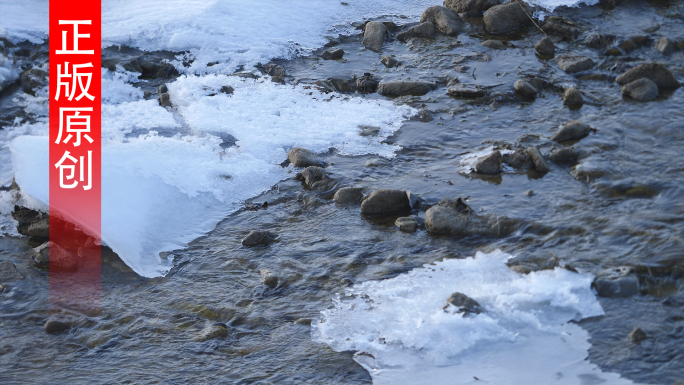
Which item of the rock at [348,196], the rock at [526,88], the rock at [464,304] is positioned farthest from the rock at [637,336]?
the rock at [526,88]

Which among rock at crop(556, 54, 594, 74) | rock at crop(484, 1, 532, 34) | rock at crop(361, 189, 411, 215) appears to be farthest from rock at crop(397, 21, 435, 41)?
rock at crop(361, 189, 411, 215)

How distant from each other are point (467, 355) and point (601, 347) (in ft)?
2.53

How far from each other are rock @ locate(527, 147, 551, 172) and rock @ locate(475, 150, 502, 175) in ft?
0.99

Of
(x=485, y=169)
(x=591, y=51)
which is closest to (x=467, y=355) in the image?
(x=485, y=169)

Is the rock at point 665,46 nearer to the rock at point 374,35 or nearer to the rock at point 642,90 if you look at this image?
the rock at point 642,90

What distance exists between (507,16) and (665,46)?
223 cm

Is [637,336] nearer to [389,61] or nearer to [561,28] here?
[389,61]

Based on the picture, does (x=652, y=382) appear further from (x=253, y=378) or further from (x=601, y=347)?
(x=253, y=378)

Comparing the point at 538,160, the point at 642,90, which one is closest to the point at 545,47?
the point at 642,90

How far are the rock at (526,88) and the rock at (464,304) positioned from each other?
394 cm

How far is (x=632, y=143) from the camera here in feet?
20.0

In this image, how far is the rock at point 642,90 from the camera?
6941mm

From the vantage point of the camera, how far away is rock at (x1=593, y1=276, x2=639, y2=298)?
4.18 meters

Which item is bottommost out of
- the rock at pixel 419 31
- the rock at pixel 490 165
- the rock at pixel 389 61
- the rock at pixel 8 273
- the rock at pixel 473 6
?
the rock at pixel 8 273
